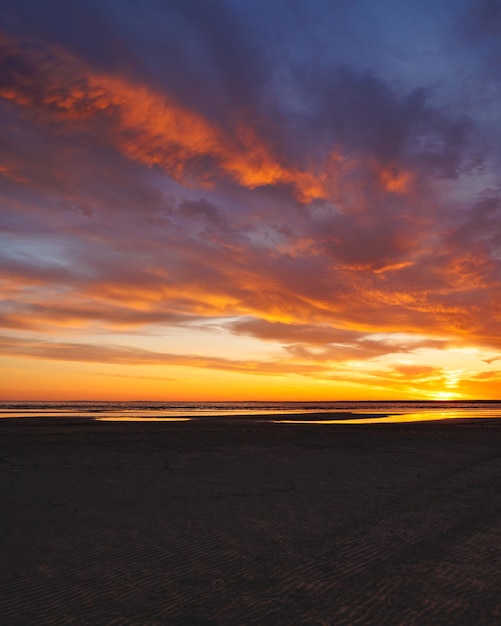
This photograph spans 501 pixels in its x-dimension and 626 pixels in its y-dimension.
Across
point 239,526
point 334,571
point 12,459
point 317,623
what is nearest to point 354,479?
point 239,526

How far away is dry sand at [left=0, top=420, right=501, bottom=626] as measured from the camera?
6.72m

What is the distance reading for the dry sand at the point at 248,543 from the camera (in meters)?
6.72

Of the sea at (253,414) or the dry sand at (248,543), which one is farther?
the sea at (253,414)

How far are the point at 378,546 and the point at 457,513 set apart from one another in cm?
369

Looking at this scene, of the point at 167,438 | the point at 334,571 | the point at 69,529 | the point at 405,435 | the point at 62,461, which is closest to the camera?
the point at 334,571

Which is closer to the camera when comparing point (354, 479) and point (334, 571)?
point (334, 571)

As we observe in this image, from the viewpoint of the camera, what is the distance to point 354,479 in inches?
661

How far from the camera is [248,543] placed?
9.59 m

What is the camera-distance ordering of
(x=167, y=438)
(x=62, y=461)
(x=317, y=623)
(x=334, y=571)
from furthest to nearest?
(x=167, y=438) → (x=62, y=461) → (x=334, y=571) → (x=317, y=623)

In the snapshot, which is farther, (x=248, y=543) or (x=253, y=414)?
(x=253, y=414)

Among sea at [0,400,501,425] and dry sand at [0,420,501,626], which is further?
sea at [0,400,501,425]

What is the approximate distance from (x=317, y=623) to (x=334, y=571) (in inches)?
75.5

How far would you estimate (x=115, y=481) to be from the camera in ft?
52.3

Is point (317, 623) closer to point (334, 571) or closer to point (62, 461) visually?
point (334, 571)
